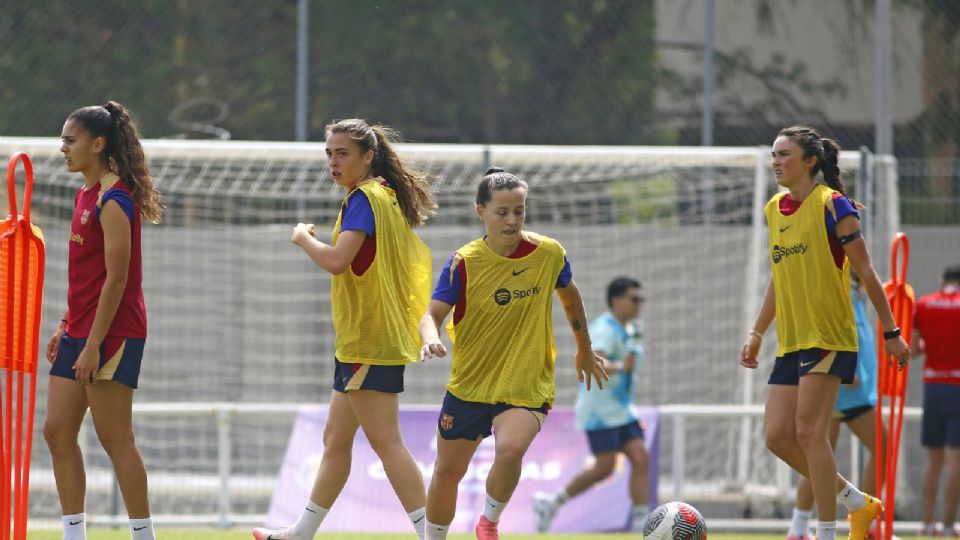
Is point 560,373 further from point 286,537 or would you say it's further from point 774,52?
point 286,537

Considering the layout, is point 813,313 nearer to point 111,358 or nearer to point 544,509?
point 111,358

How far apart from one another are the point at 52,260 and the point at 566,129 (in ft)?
16.8

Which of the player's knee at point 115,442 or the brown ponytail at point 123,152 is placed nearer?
the player's knee at point 115,442

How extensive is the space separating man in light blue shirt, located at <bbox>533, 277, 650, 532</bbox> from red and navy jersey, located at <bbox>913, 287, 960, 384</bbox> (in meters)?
2.44

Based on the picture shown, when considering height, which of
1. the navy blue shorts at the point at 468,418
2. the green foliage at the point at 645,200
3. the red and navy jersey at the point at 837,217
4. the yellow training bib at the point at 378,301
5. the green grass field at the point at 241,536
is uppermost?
the green foliage at the point at 645,200

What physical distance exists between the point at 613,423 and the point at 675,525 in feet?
14.3

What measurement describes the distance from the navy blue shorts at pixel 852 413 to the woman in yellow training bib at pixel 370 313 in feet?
10.6

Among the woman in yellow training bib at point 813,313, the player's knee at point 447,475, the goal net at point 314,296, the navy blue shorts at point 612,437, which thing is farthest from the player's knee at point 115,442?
the goal net at point 314,296

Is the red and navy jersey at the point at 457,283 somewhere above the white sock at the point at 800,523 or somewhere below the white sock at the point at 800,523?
above

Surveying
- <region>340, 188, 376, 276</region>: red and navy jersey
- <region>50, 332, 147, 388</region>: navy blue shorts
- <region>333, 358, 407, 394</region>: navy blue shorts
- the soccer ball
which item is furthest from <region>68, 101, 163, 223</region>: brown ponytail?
the soccer ball

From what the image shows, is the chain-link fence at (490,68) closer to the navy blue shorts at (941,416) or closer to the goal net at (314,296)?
the goal net at (314,296)

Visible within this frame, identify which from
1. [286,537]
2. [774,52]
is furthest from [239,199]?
[286,537]

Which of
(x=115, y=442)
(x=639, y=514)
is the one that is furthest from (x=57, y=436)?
(x=639, y=514)

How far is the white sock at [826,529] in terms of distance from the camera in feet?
21.7
